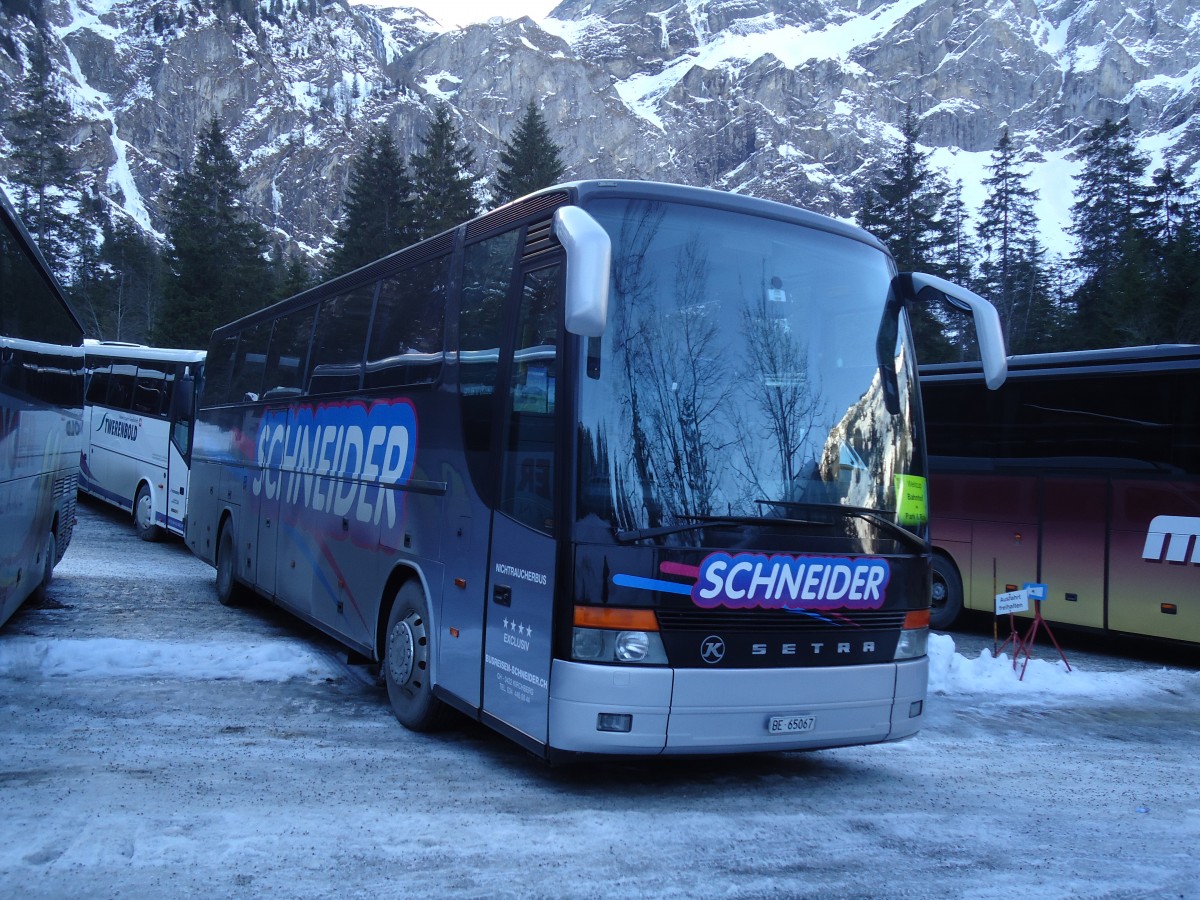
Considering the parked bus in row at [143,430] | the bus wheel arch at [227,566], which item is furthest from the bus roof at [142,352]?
the bus wheel arch at [227,566]

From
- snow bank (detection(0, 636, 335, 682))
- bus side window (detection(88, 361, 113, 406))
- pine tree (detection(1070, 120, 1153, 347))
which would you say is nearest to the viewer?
snow bank (detection(0, 636, 335, 682))

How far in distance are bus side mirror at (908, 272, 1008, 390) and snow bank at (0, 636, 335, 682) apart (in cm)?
515

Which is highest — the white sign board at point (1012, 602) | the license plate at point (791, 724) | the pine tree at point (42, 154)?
the pine tree at point (42, 154)

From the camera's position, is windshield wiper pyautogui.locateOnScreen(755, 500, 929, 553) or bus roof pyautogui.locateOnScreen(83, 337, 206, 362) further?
bus roof pyautogui.locateOnScreen(83, 337, 206, 362)

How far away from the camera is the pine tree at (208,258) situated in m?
52.8

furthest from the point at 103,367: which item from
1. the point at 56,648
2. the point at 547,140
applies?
the point at 547,140

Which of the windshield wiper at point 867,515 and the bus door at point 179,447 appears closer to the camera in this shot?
the windshield wiper at point 867,515

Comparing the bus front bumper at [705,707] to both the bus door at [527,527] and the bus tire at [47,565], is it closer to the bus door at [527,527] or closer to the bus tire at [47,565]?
the bus door at [527,527]

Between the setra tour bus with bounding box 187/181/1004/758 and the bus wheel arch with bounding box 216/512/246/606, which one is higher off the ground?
the setra tour bus with bounding box 187/181/1004/758

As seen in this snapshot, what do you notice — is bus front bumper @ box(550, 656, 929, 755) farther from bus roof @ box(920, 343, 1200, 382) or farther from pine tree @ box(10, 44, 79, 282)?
pine tree @ box(10, 44, 79, 282)

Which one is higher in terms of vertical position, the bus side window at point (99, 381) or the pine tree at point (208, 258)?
the pine tree at point (208, 258)

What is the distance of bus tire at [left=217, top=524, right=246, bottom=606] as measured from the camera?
11594 millimetres

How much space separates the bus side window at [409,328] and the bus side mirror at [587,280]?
7.34 ft

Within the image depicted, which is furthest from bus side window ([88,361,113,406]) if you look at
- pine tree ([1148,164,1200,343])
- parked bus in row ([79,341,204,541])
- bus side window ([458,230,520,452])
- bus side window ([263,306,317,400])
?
pine tree ([1148,164,1200,343])
